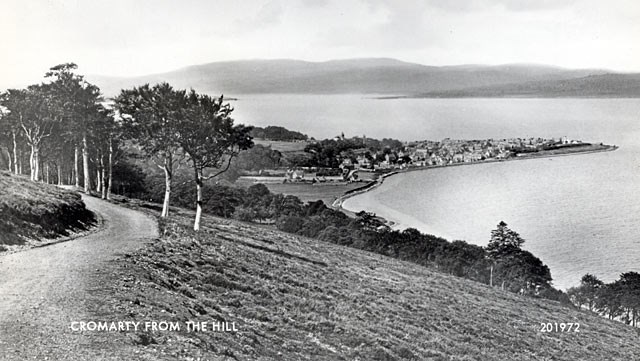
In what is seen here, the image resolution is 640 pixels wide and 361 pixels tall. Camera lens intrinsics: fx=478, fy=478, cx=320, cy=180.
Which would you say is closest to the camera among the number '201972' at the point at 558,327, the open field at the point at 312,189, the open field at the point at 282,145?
the number '201972' at the point at 558,327

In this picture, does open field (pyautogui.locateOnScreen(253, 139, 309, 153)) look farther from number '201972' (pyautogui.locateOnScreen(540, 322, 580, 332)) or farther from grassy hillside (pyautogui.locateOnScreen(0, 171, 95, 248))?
number '201972' (pyautogui.locateOnScreen(540, 322, 580, 332))

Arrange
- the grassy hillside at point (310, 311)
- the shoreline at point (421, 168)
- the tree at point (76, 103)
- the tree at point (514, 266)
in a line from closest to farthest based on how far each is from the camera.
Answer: the grassy hillside at point (310, 311), the tree at point (76, 103), the tree at point (514, 266), the shoreline at point (421, 168)

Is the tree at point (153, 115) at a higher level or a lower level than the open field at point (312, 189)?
higher

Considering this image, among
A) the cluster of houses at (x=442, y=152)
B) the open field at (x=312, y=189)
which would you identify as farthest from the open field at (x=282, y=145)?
the open field at (x=312, y=189)

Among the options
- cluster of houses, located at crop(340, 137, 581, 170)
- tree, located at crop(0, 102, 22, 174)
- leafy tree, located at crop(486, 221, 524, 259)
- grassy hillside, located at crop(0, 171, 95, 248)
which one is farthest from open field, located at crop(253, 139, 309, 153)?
grassy hillside, located at crop(0, 171, 95, 248)

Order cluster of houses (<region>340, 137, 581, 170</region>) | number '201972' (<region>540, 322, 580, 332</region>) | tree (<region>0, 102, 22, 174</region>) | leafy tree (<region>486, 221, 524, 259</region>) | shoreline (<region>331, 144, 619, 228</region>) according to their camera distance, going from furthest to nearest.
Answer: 1. cluster of houses (<region>340, 137, 581, 170</region>)
2. shoreline (<region>331, 144, 619, 228</region>)
3. leafy tree (<region>486, 221, 524, 259</region>)
4. tree (<region>0, 102, 22, 174</region>)
5. number '201972' (<region>540, 322, 580, 332</region>)

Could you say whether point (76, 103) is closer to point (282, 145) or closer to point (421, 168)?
point (282, 145)

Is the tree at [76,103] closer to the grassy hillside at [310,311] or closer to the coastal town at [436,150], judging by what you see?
the grassy hillside at [310,311]
